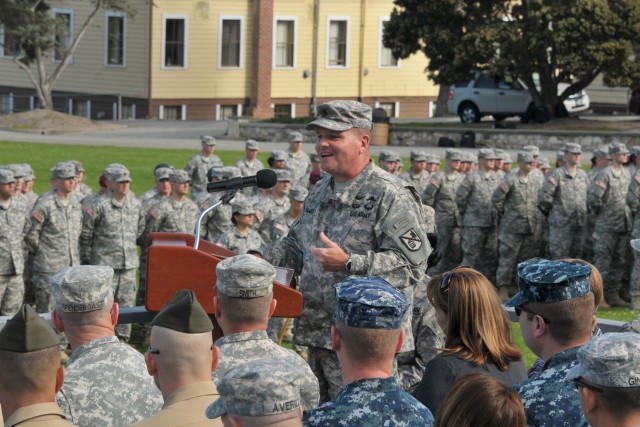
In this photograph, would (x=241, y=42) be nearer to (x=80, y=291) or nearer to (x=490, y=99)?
(x=490, y=99)

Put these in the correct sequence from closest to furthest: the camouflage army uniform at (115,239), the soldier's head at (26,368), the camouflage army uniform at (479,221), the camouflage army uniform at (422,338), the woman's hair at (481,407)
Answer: the woman's hair at (481,407) → the soldier's head at (26,368) → the camouflage army uniform at (422,338) → the camouflage army uniform at (115,239) → the camouflage army uniform at (479,221)

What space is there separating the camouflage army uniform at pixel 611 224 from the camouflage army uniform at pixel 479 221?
1570 mm

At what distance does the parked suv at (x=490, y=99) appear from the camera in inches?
1576

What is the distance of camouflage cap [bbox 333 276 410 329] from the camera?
4.74m

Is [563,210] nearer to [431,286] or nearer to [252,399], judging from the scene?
[431,286]

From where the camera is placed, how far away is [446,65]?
3550cm

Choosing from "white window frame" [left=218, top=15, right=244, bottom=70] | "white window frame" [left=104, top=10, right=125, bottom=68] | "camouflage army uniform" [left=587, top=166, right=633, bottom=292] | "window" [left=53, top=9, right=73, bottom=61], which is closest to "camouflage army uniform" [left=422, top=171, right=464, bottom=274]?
"camouflage army uniform" [left=587, top=166, right=633, bottom=292]

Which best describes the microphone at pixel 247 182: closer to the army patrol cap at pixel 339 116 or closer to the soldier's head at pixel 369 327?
the army patrol cap at pixel 339 116

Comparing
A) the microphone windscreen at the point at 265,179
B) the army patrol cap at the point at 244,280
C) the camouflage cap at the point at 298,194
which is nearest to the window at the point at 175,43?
the camouflage cap at the point at 298,194

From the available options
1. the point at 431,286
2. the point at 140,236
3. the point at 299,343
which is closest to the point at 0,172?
the point at 140,236

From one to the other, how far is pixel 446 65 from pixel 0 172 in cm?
2270

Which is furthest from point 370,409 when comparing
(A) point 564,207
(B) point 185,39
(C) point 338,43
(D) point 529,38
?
(C) point 338,43

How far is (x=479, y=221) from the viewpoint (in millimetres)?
18922

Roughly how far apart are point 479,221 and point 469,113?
2257 cm
